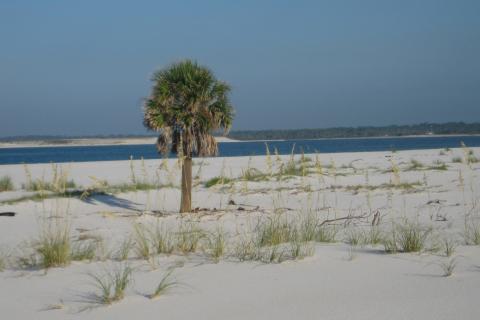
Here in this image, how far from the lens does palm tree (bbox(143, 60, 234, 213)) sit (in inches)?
495

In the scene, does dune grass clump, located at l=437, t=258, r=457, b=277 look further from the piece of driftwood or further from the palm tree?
the piece of driftwood

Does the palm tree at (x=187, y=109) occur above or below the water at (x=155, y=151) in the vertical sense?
above

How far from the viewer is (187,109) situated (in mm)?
12672

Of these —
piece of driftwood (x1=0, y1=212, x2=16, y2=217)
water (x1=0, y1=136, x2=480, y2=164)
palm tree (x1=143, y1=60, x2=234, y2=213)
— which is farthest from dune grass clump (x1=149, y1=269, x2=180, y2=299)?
water (x1=0, y1=136, x2=480, y2=164)

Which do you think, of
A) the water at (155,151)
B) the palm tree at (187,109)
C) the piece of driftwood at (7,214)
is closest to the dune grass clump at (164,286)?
the palm tree at (187,109)

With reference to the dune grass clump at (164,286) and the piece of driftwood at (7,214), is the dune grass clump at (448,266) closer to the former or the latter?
the dune grass clump at (164,286)

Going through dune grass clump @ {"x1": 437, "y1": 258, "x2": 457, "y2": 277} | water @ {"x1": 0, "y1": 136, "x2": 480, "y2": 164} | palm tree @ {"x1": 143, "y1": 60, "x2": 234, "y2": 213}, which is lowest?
water @ {"x1": 0, "y1": 136, "x2": 480, "y2": 164}

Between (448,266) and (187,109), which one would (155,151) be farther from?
(448,266)

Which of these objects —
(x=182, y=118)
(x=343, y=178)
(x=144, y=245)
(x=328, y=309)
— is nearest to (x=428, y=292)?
(x=328, y=309)

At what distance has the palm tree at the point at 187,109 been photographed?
1258 centimetres

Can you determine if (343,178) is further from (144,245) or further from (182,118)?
(144,245)

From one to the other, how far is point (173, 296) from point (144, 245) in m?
1.60

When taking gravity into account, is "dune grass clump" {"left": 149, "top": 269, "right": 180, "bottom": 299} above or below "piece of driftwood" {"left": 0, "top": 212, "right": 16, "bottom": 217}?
above

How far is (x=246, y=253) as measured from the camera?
6.29 metres
